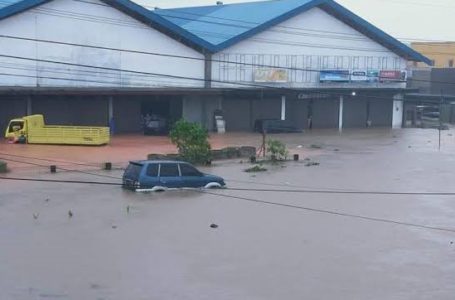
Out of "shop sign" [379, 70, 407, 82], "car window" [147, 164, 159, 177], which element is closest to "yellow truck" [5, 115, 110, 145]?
"car window" [147, 164, 159, 177]

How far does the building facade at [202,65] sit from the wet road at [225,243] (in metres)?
15.0

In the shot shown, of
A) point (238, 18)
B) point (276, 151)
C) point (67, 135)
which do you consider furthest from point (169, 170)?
point (238, 18)

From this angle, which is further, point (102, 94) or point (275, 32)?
point (275, 32)

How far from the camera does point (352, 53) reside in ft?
182

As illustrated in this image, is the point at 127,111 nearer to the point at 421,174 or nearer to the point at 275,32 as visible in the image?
the point at 275,32

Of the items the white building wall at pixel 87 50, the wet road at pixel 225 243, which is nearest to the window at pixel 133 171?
the wet road at pixel 225 243

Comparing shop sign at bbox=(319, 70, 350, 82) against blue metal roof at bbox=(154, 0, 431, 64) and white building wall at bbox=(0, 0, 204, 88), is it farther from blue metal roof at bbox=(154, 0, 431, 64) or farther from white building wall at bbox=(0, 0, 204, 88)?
white building wall at bbox=(0, 0, 204, 88)

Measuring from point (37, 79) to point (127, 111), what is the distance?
7143mm

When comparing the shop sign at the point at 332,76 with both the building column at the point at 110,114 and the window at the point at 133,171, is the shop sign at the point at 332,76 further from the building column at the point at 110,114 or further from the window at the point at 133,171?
the window at the point at 133,171

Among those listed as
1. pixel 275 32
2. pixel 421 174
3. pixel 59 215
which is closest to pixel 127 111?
pixel 275 32

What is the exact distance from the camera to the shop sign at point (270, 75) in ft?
165

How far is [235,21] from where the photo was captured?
5406 cm

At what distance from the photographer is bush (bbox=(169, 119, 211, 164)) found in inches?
1208

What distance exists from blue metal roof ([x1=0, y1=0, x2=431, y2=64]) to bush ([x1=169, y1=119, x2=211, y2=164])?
14.1 m
